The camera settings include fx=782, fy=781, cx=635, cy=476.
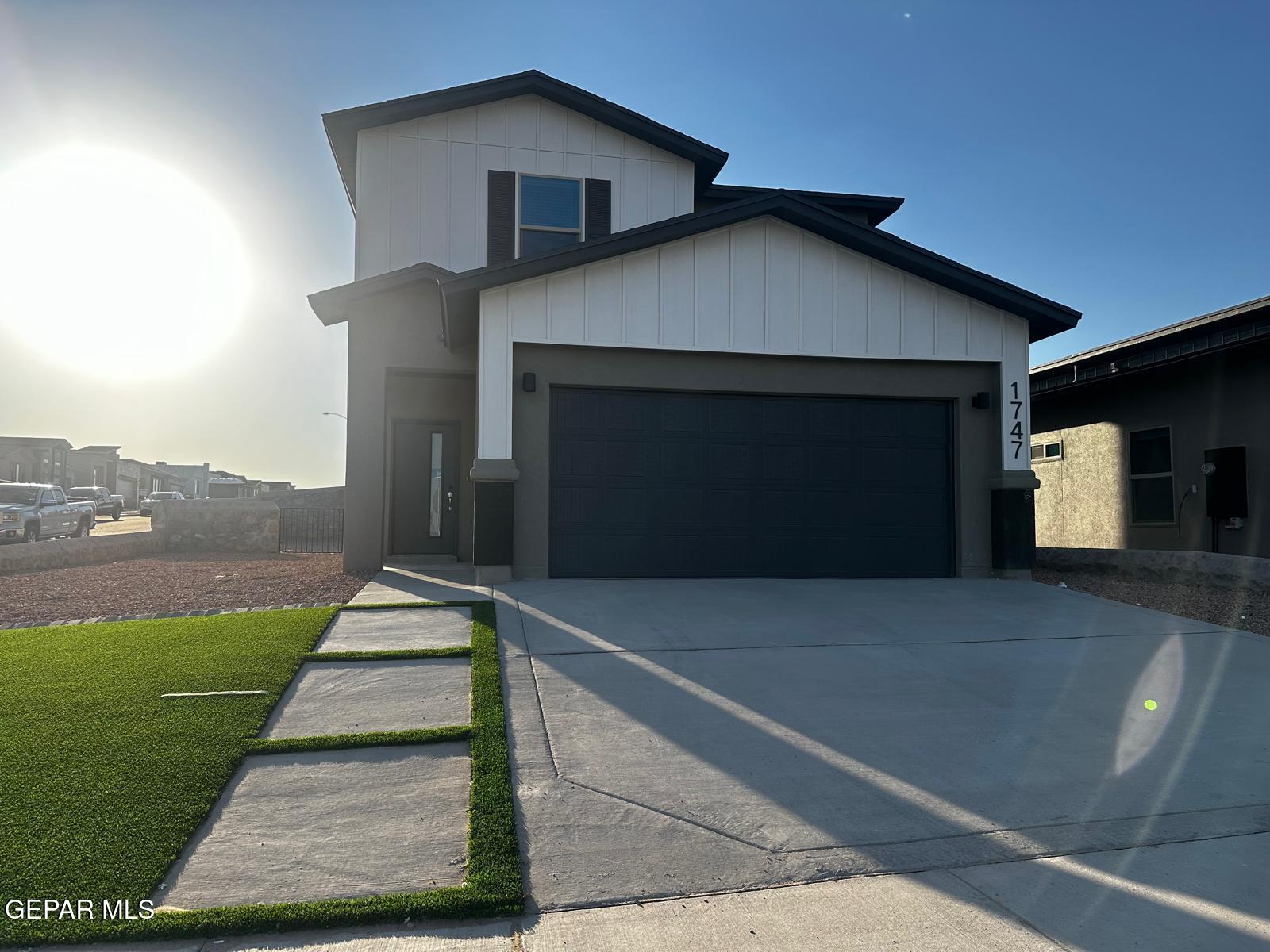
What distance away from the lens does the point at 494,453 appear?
905 centimetres

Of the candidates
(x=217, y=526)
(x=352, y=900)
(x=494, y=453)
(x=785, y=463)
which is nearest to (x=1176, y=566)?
(x=785, y=463)

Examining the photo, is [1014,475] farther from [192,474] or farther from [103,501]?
[192,474]

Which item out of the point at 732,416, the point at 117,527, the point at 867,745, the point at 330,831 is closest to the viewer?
the point at 330,831

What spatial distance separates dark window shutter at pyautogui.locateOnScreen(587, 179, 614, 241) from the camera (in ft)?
41.3

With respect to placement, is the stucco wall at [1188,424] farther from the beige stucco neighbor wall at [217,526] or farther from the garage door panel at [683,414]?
the beige stucco neighbor wall at [217,526]

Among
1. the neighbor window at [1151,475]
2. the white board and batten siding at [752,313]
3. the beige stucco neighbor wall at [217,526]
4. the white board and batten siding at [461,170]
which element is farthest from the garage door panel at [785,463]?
the beige stucco neighbor wall at [217,526]

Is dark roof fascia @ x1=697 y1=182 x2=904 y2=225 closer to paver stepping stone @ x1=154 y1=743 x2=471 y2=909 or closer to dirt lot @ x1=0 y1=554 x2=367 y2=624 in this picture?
dirt lot @ x1=0 y1=554 x2=367 y2=624

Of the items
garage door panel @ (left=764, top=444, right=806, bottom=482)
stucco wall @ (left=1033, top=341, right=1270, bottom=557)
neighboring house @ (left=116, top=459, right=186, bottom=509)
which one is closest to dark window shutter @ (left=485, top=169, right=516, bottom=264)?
garage door panel @ (left=764, top=444, right=806, bottom=482)

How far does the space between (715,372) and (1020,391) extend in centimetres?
405

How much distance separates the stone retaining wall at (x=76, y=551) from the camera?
42.6ft

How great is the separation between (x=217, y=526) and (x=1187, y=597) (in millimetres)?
16778

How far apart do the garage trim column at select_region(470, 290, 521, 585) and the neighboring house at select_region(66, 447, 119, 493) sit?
6208 centimetres

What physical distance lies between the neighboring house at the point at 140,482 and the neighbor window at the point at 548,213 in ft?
206

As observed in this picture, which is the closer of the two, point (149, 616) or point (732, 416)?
point (149, 616)
